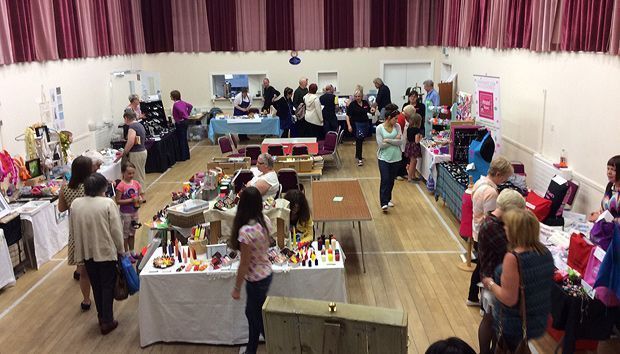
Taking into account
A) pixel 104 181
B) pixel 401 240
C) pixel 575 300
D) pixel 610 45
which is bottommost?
pixel 401 240

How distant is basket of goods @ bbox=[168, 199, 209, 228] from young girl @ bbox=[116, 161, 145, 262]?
53 cm

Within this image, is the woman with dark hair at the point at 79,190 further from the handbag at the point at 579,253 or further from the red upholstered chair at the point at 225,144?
the red upholstered chair at the point at 225,144

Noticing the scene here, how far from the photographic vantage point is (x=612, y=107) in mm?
5145

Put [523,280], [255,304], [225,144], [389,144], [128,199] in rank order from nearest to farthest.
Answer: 1. [523,280]
2. [255,304]
3. [128,199]
4. [389,144]
5. [225,144]

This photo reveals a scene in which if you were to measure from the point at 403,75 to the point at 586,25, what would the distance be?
8.45m

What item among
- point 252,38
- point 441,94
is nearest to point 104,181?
point 441,94

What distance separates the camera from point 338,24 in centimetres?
1350

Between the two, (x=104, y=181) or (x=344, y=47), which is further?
(x=344, y=47)

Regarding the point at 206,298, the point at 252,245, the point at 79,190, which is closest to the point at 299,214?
the point at 206,298

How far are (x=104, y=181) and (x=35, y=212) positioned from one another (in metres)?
2.30

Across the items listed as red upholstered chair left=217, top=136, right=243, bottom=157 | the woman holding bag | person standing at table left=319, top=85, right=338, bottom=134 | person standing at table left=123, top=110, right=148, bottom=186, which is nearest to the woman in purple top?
red upholstered chair left=217, top=136, right=243, bottom=157

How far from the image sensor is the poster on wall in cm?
718

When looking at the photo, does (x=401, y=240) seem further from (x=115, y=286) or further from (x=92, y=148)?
(x=92, y=148)

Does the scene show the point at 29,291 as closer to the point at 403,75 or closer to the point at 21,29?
the point at 21,29
